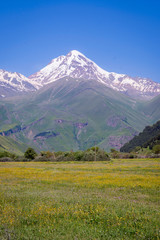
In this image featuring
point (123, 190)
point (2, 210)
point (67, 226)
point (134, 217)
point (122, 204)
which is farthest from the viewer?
point (123, 190)

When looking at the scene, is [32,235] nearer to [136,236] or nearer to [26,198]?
[136,236]

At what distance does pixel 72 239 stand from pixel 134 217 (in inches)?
183

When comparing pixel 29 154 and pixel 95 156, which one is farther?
pixel 29 154

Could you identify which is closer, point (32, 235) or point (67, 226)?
point (32, 235)

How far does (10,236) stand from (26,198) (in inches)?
327

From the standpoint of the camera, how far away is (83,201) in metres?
18.2

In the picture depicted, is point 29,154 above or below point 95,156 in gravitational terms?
above

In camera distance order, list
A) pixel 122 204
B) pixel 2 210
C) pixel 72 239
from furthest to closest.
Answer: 1. pixel 122 204
2. pixel 2 210
3. pixel 72 239

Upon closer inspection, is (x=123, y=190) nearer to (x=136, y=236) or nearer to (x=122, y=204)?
(x=122, y=204)

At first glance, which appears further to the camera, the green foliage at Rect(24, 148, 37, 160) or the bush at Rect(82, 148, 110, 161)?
the green foliage at Rect(24, 148, 37, 160)

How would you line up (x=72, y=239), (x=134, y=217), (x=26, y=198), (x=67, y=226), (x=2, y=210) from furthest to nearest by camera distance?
(x=26, y=198) → (x=2, y=210) → (x=134, y=217) → (x=67, y=226) → (x=72, y=239)

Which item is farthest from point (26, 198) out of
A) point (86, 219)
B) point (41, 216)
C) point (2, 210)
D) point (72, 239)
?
point (72, 239)

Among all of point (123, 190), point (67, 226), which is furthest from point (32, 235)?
point (123, 190)

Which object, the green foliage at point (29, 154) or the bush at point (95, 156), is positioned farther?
the green foliage at point (29, 154)
